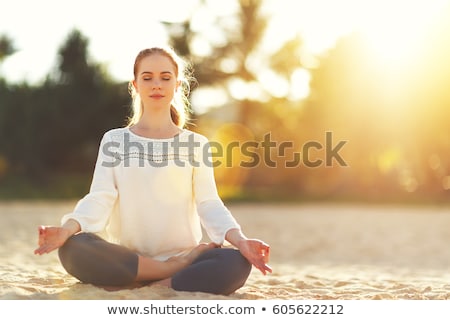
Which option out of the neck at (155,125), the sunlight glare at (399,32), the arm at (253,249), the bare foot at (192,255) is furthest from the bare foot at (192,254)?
the sunlight glare at (399,32)

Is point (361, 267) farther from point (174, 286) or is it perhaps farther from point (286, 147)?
point (286, 147)

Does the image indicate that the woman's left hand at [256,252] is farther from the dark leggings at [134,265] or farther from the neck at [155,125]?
the neck at [155,125]

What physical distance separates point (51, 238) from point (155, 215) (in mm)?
600

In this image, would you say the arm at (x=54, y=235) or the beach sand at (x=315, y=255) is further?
the beach sand at (x=315, y=255)

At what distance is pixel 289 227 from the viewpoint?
1168 centimetres

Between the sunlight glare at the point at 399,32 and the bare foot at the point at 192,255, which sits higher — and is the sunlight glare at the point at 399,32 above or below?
above

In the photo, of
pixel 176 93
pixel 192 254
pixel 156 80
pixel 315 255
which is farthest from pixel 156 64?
pixel 315 255

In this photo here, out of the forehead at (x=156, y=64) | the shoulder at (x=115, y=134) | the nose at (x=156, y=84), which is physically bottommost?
the shoulder at (x=115, y=134)

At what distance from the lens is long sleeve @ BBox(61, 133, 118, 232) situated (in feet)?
12.4

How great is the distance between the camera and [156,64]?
3885 mm

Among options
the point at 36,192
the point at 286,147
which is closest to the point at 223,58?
the point at 286,147

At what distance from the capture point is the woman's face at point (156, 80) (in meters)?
3.87

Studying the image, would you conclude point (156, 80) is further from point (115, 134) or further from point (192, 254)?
point (192, 254)

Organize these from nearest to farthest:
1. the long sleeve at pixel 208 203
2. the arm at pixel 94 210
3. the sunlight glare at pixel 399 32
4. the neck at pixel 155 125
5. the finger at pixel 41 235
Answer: the finger at pixel 41 235 < the arm at pixel 94 210 < the long sleeve at pixel 208 203 < the neck at pixel 155 125 < the sunlight glare at pixel 399 32
